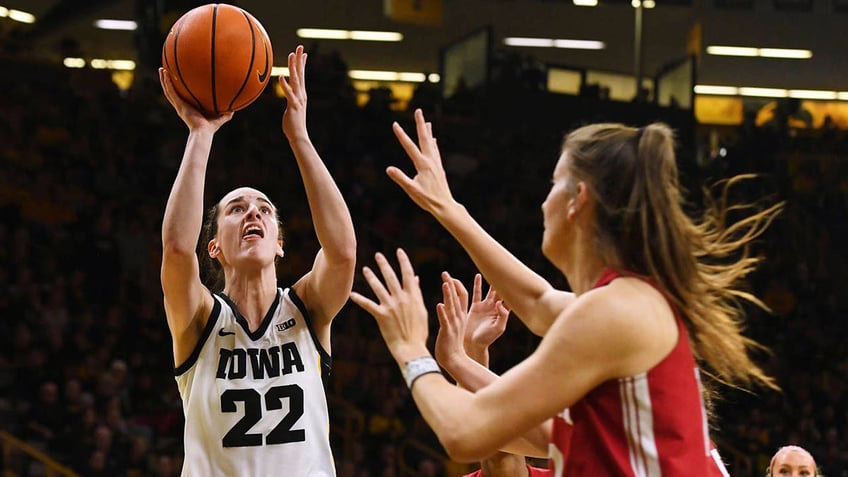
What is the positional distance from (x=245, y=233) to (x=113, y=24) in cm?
1376

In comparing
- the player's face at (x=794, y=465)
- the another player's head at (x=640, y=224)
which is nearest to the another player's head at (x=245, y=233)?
the another player's head at (x=640, y=224)

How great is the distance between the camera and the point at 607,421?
7.06 ft

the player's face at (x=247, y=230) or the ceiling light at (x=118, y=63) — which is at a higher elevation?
the ceiling light at (x=118, y=63)

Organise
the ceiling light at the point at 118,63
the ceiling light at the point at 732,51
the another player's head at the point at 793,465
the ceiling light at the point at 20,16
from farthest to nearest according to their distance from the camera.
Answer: the ceiling light at the point at 732,51
the ceiling light at the point at 118,63
the ceiling light at the point at 20,16
the another player's head at the point at 793,465

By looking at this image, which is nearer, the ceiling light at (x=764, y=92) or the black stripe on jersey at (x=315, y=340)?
the black stripe on jersey at (x=315, y=340)

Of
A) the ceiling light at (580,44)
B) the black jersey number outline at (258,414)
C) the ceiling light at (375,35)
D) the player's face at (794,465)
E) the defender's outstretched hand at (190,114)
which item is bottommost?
the player's face at (794,465)

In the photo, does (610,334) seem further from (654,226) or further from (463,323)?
(463,323)

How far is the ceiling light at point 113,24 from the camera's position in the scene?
1627 cm

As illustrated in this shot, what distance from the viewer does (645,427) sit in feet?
6.97

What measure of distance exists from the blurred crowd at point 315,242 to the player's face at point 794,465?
5.36 meters

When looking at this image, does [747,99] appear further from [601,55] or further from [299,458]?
[299,458]

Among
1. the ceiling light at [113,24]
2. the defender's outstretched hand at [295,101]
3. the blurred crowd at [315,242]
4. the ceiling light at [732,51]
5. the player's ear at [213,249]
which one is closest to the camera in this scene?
the defender's outstretched hand at [295,101]

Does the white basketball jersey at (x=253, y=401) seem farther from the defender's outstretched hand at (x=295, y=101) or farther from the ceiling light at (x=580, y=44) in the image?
the ceiling light at (x=580, y=44)

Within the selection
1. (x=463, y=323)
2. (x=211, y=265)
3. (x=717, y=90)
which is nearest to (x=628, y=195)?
(x=463, y=323)
